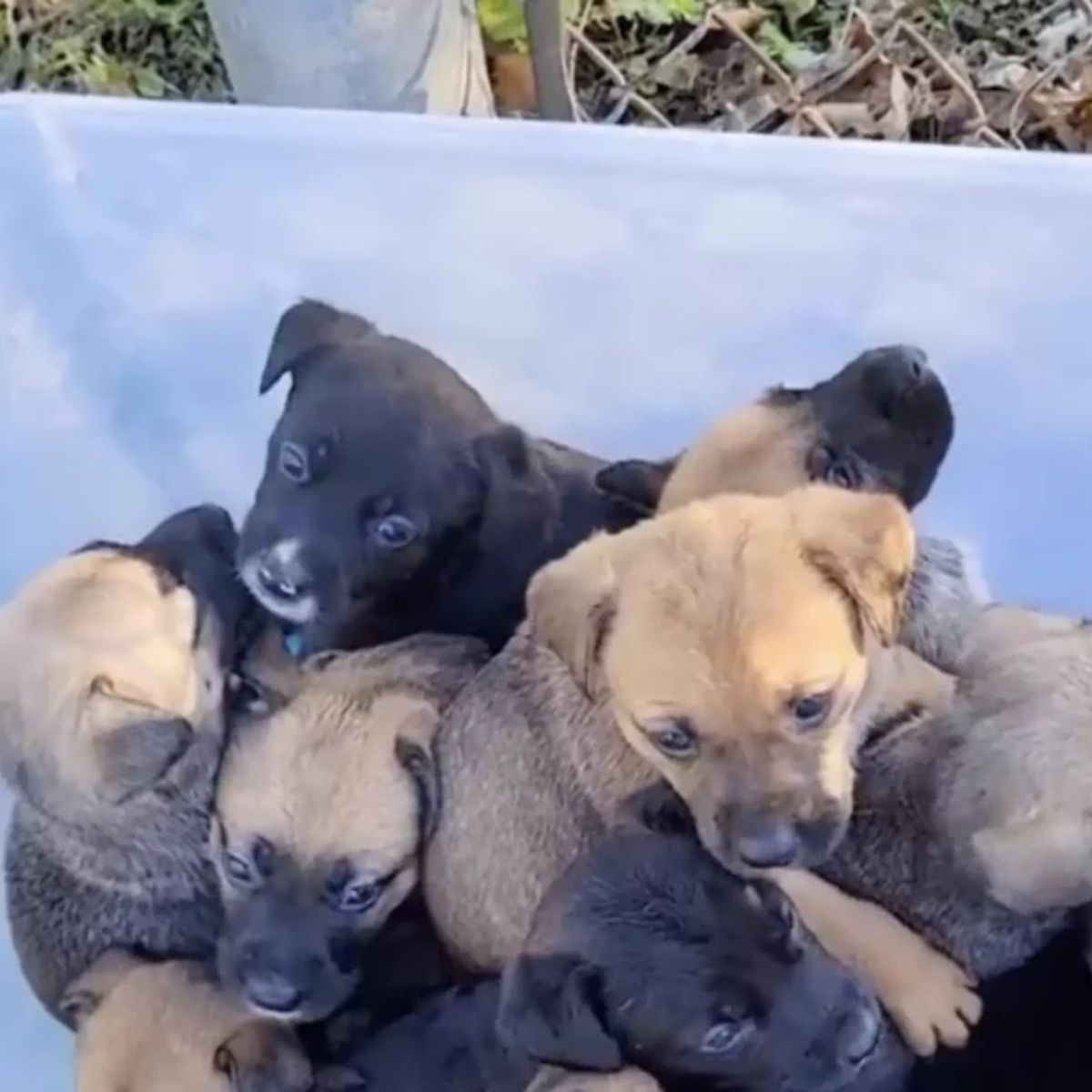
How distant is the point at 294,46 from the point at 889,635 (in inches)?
43.9

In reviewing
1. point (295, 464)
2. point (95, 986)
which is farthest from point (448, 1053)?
point (295, 464)

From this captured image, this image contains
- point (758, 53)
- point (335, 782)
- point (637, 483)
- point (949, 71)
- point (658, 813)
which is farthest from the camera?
point (758, 53)

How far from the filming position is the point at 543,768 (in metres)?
2.52

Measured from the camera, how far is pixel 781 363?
3.02 meters

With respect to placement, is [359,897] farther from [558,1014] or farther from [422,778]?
[558,1014]

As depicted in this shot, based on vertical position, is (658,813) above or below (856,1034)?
above

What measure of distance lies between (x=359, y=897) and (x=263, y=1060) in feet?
0.59

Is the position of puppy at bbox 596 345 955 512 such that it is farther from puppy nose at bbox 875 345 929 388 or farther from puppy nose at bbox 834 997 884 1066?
puppy nose at bbox 834 997 884 1066

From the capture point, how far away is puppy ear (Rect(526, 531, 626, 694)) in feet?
7.76

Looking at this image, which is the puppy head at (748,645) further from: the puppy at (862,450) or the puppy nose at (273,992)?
the puppy nose at (273,992)

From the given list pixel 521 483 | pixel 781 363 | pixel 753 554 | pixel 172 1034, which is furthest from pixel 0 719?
pixel 781 363

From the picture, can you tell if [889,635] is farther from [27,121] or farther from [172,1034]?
[27,121]

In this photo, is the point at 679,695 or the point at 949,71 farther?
the point at 949,71

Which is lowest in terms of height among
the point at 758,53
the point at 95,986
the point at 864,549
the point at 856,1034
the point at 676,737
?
the point at 95,986
